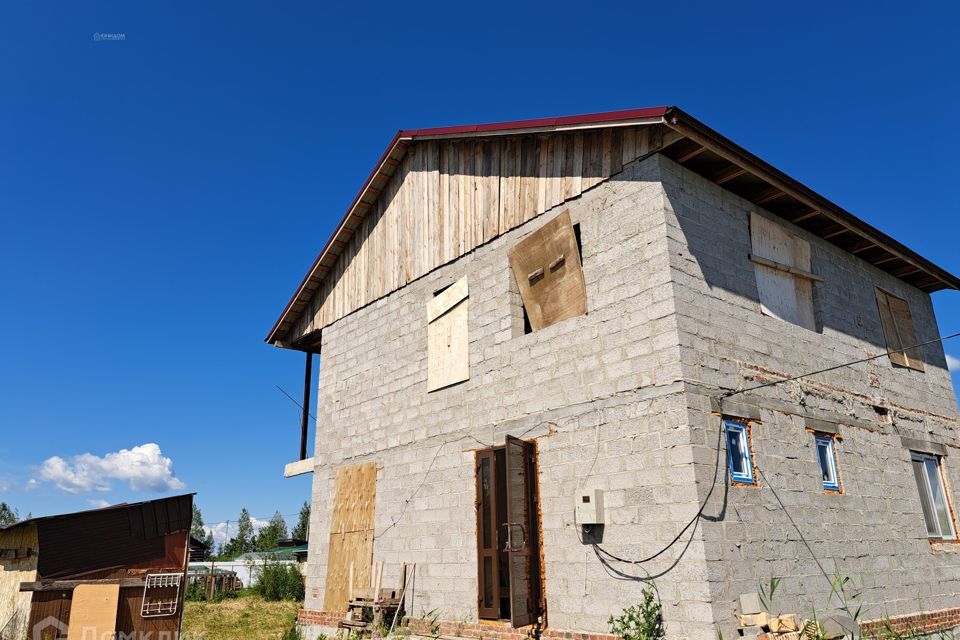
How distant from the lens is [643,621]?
7.81 m

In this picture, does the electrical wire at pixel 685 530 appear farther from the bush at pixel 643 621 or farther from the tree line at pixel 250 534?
the tree line at pixel 250 534

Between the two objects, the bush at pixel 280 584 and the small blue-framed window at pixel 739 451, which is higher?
the small blue-framed window at pixel 739 451

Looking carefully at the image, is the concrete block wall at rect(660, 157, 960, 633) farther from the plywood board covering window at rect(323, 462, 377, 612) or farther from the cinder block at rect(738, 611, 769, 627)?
the plywood board covering window at rect(323, 462, 377, 612)

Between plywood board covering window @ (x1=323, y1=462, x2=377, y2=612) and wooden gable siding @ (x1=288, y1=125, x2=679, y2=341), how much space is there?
12.4 ft

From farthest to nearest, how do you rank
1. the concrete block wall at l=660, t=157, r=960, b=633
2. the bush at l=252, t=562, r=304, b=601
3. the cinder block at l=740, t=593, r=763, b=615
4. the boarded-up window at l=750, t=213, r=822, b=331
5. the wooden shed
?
the bush at l=252, t=562, r=304, b=601
the wooden shed
the boarded-up window at l=750, t=213, r=822, b=331
the concrete block wall at l=660, t=157, r=960, b=633
the cinder block at l=740, t=593, r=763, b=615

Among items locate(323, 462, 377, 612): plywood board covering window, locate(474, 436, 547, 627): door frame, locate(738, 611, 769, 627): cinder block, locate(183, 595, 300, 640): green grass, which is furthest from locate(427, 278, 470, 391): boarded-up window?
locate(183, 595, 300, 640): green grass

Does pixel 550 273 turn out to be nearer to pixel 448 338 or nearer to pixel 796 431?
pixel 448 338

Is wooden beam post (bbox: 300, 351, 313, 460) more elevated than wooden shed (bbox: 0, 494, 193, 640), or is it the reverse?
wooden beam post (bbox: 300, 351, 313, 460)

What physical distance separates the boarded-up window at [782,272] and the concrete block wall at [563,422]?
222 cm

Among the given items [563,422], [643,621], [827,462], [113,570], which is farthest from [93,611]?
[827,462]

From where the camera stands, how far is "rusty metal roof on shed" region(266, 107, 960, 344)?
8.97 meters

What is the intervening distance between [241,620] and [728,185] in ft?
A: 59.1

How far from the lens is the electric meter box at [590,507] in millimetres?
8484

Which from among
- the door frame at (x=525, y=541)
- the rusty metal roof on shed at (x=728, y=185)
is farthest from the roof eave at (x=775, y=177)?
the door frame at (x=525, y=541)
